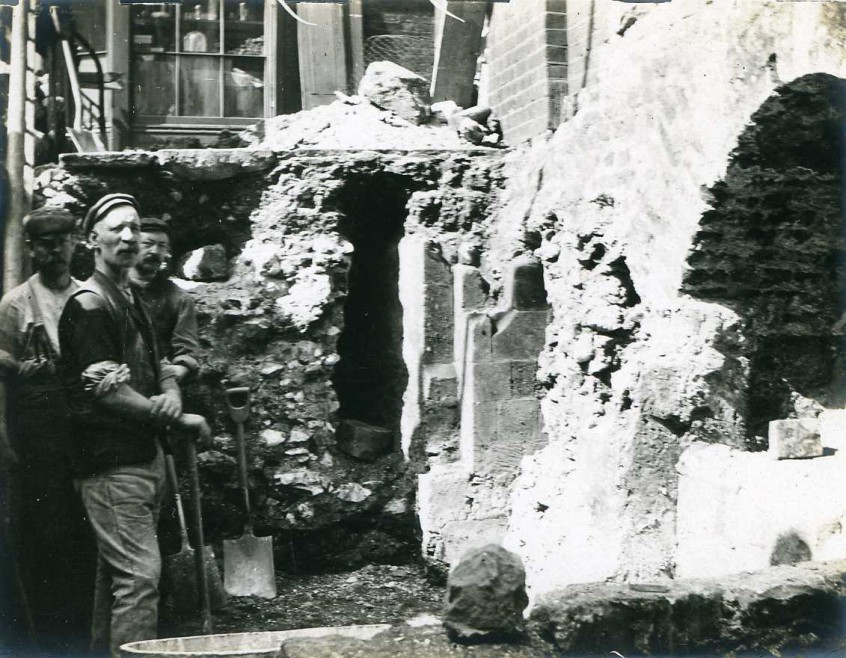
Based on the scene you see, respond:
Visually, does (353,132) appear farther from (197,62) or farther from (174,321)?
(174,321)

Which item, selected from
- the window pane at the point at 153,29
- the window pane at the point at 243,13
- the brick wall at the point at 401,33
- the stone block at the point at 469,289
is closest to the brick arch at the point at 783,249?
the stone block at the point at 469,289

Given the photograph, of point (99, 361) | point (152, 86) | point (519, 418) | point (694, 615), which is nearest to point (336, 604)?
point (519, 418)

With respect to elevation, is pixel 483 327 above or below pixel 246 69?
below

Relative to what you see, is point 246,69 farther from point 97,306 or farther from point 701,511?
point 701,511

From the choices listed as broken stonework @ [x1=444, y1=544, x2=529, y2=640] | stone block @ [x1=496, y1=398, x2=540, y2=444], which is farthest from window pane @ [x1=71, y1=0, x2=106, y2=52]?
broken stonework @ [x1=444, y1=544, x2=529, y2=640]

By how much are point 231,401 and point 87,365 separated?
2.20 meters

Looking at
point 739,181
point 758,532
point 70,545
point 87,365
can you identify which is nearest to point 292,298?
point 70,545

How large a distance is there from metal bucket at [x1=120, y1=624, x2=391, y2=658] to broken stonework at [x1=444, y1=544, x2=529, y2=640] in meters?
0.28

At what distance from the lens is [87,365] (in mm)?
3727

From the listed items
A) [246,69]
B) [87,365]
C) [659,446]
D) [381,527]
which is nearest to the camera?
[87,365]

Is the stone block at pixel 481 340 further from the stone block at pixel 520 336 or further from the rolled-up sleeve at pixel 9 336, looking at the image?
the rolled-up sleeve at pixel 9 336

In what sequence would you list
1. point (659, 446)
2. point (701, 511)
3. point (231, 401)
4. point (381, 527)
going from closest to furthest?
point (701, 511) < point (659, 446) < point (231, 401) < point (381, 527)

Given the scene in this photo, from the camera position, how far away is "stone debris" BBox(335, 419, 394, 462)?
6395 millimetres

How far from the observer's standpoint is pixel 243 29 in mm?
7836
